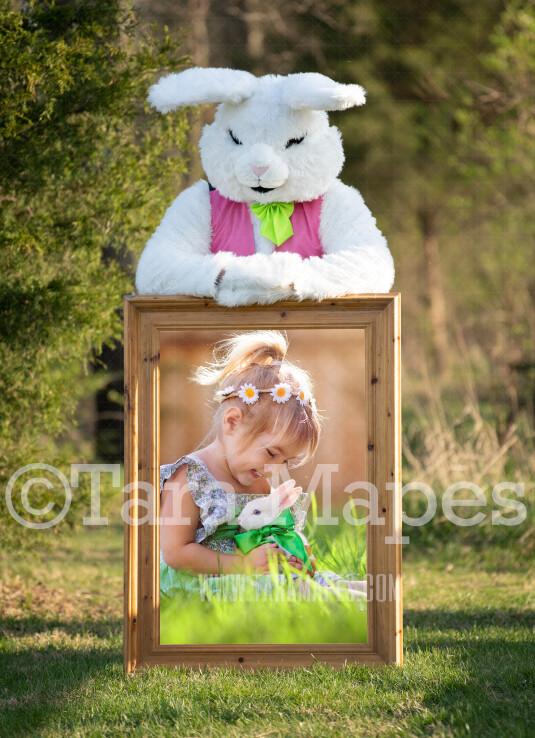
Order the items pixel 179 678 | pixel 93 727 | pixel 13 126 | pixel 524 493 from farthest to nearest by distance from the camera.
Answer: pixel 524 493 < pixel 13 126 < pixel 179 678 < pixel 93 727

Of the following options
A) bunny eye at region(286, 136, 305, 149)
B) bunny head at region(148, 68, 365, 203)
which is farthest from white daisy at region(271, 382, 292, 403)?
bunny eye at region(286, 136, 305, 149)

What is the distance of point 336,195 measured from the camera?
2.90m

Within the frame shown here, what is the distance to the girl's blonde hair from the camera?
8.95 ft

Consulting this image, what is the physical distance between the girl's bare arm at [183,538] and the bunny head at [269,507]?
118 millimetres

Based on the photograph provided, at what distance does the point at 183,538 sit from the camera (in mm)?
2703

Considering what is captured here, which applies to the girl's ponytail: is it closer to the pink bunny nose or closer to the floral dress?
the floral dress

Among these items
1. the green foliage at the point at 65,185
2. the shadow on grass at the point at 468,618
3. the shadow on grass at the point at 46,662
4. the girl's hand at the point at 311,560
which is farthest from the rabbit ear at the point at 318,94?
the shadow on grass at the point at 468,618

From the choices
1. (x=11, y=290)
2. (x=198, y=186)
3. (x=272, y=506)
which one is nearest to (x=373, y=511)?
(x=272, y=506)

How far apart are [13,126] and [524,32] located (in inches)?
213

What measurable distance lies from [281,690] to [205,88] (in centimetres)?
192

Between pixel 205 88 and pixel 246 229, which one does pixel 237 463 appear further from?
pixel 205 88

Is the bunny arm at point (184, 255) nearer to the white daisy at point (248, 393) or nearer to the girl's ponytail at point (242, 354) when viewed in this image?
the girl's ponytail at point (242, 354)

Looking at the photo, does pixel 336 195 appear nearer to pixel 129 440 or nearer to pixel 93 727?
pixel 129 440

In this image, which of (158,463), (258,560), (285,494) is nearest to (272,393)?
(285,494)
